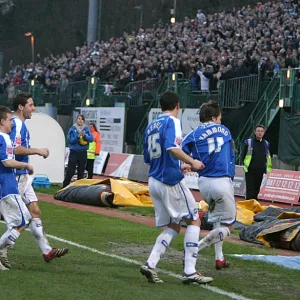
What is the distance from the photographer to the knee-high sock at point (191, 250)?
28.5ft

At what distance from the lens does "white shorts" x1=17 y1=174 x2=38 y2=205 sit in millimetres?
9930

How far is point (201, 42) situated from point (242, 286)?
2377 centimetres

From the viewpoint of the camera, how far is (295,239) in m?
12.2

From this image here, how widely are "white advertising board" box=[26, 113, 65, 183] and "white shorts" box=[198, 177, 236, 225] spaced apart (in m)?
15.4

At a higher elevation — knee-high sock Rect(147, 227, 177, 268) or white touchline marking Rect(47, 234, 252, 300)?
knee-high sock Rect(147, 227, 177, 268)

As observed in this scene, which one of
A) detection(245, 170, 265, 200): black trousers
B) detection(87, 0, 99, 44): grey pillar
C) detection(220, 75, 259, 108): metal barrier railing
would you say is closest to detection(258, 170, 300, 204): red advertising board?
detection(245, 170, 265, 200): black trousers

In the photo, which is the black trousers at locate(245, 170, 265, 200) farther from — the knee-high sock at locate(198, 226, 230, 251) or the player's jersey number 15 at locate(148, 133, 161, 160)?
the player's jersey number 15 at locate(148, 133, 161, 160)

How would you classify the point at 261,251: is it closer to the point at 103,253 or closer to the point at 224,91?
the point at 103,253

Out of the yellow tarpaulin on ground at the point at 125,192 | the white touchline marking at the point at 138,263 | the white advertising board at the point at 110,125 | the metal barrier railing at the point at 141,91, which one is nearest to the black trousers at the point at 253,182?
the yellow tarpaulin on ground at the point at 125,192

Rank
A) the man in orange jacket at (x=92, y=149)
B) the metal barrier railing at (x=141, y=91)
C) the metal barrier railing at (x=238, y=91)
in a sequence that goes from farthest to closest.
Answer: the metal barrier railing at (x=141, y=91), the metal barrier railing at (x=238, y=91), the man in orange jacket at (x=92, y=149)

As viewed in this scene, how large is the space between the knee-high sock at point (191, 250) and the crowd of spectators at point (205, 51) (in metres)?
→ 16.8

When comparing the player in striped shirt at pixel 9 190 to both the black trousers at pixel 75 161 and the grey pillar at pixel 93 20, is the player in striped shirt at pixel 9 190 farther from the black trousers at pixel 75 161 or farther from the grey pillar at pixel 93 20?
the grey pillar at pixel 93 20

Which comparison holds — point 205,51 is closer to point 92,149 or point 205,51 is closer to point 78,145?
point 92,149

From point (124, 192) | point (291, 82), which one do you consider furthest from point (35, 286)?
point (291, 82)
